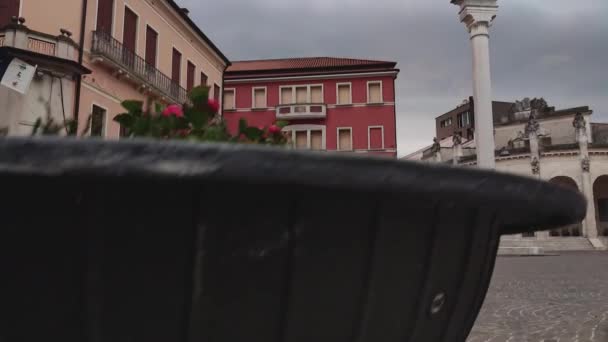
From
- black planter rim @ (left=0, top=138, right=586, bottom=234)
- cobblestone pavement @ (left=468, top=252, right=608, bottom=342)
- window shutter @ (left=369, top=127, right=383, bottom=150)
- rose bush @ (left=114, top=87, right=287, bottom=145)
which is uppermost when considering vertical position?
window shutter @ (left=369, top=127, right=383, bottom=150)

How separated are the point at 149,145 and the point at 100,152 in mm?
48

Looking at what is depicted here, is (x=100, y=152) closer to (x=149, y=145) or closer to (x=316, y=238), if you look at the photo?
(x=149, y=145)

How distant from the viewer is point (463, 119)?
50.3 metres

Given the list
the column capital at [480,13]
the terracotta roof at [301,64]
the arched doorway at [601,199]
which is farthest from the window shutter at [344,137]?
the arched doorway at [601,199]

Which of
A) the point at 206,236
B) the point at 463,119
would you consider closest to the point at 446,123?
the point at 463,119

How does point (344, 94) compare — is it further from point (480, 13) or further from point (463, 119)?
point (463, 119)

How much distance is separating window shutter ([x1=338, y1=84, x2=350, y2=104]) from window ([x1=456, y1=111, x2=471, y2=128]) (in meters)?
26.7

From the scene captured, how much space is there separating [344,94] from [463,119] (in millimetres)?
28254

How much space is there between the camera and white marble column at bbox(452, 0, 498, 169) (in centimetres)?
1470

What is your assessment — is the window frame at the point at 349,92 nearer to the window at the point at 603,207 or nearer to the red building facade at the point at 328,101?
the red building facade at the point at 328,101

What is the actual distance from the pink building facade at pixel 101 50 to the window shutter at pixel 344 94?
379 inches

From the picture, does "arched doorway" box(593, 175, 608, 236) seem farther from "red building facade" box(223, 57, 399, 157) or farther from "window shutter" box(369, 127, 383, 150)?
"window shutter" box(369, 127, 383, 150)

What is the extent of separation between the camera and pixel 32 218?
1.78ft

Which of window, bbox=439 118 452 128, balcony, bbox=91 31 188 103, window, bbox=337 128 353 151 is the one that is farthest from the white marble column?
window, bbox=439 118 452 128
